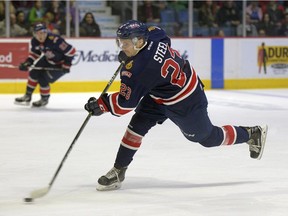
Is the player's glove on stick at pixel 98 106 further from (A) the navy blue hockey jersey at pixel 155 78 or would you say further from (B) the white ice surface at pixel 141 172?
(B) the white ice surface at pixel 141 172

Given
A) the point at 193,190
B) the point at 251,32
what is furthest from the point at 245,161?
the point at 251,32

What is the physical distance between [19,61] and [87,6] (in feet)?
4.53

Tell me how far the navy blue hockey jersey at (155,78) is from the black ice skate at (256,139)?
602mm

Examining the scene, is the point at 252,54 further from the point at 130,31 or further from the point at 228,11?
the point at 130,31

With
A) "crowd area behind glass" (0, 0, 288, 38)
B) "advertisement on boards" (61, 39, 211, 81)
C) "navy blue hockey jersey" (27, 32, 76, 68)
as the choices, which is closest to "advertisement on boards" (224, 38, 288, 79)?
"crowd area behind glass" (0, 0, 288, 38)

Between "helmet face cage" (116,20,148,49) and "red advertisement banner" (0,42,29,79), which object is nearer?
"helmet face cage" (116,20,148,49)

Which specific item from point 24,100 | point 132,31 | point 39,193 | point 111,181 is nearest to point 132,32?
point 132,31

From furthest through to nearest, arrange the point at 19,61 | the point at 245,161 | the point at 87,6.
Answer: the point at 87,6 → the point at 19,61 → the point at 245,161

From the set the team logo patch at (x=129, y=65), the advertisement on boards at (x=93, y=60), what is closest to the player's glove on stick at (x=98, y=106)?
the team logo patch at (x=129, y=65)

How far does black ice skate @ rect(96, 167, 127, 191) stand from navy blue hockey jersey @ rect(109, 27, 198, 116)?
16.3 inches

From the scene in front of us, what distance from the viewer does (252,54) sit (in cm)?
1102

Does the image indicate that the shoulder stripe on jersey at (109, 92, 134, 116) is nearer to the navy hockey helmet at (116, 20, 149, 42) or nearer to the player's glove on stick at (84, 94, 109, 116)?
the player's glove on stick at (84, 94, 109, 116)

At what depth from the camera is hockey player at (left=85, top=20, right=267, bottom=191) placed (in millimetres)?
3844

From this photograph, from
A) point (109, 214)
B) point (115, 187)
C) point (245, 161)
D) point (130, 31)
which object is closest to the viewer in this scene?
point (109, 214)
